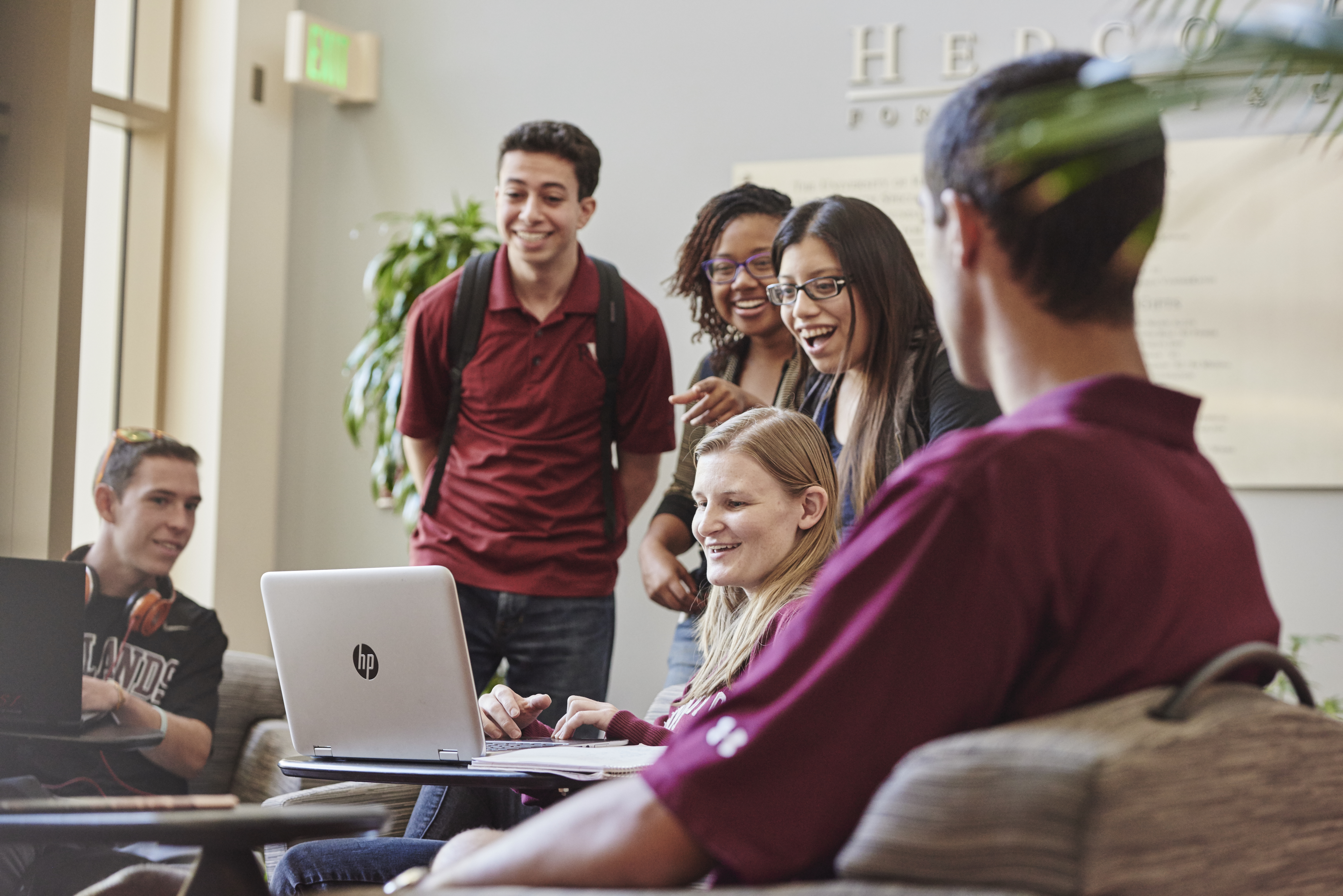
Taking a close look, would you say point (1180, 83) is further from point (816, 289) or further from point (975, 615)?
point (816, 289)

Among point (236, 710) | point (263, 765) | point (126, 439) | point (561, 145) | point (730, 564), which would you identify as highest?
point (561, 145)

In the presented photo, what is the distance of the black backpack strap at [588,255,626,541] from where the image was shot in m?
3.15

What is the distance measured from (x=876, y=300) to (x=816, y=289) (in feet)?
0.37

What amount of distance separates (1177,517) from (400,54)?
431 cm

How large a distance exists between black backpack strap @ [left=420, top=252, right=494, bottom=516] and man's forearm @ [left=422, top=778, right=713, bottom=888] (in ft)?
7.31

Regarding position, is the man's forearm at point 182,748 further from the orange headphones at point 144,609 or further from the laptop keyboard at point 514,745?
the laptop keyboard at point 514,745

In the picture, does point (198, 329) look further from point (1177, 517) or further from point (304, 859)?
point (1177, 517)

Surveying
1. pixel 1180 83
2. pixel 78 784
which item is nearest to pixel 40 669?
pixel 78 784

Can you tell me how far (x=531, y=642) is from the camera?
9.98 ft

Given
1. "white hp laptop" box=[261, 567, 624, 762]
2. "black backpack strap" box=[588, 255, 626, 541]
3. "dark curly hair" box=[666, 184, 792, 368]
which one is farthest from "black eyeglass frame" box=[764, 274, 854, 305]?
"white hp laptop" box=[261, 567, 624, 762]

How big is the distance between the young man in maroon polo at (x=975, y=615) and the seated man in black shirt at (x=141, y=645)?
178 centimetres

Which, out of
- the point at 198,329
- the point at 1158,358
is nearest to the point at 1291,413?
the point at 1158,358

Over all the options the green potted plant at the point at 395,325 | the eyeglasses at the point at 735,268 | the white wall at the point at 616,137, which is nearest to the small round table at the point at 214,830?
the eyeglasses at the point at 735,268

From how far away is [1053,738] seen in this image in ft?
2.66
